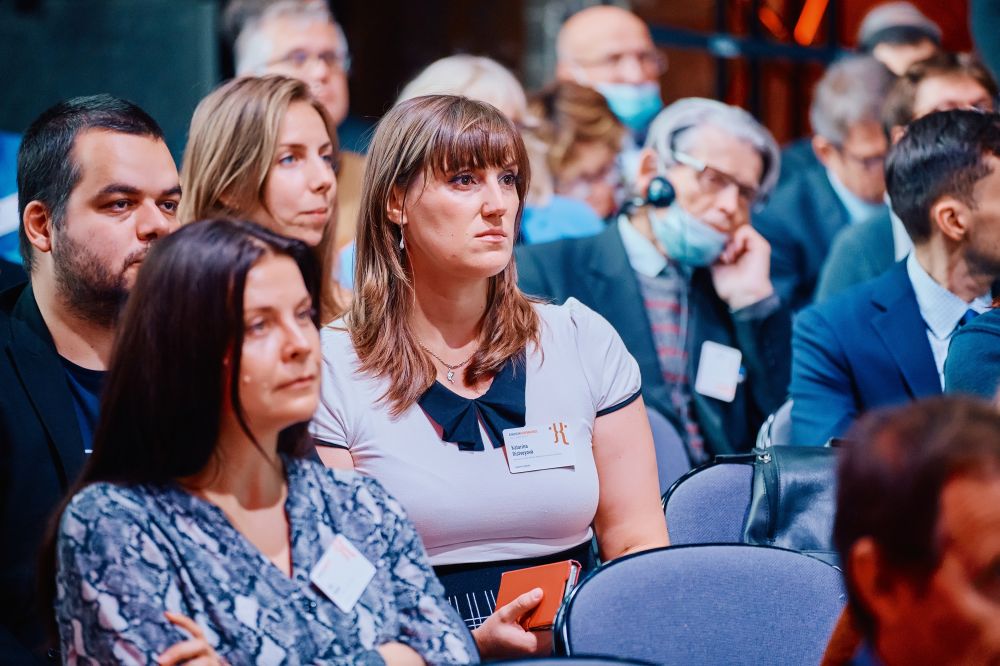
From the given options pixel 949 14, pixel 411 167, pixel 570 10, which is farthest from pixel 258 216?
pixel 949 14

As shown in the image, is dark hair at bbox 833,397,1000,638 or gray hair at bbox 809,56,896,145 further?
gray hair at bbox 809,56,896,145

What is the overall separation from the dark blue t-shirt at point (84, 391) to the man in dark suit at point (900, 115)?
8.11 feet

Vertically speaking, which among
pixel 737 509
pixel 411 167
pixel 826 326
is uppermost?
pixel 411 167

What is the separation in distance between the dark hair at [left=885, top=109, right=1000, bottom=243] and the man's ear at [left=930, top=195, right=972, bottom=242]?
15 millimetres

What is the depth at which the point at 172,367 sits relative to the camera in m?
1.66

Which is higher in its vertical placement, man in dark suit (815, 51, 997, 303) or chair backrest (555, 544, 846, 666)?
man in dark suit (815, 51, 997, 303)

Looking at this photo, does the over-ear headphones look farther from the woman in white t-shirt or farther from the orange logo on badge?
the orange logo on badge

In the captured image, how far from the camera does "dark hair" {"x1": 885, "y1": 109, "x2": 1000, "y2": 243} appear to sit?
3055 millimetres

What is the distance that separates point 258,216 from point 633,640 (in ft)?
5.49

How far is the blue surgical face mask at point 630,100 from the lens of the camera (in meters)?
5.14

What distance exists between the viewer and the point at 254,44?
430cm

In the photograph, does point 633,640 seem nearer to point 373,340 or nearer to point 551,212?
point 373,340

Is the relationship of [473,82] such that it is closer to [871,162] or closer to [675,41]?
[871,162]

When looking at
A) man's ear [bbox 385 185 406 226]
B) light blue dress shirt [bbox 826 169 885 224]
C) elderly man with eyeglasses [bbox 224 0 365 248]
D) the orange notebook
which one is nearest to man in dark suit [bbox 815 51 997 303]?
light blue dress shirt [bbox 826 169 885 224]
